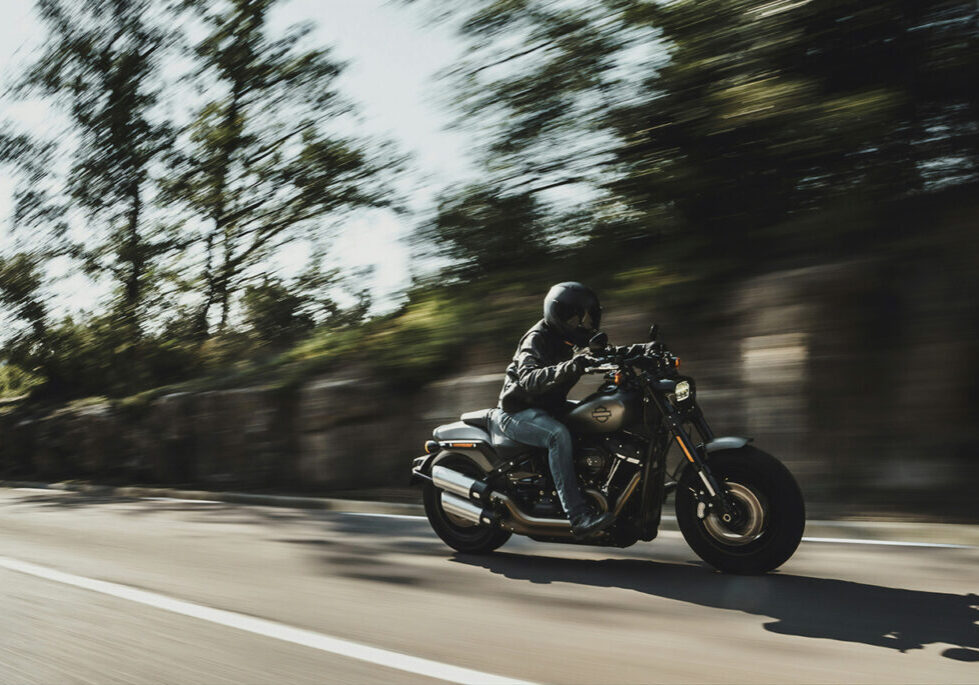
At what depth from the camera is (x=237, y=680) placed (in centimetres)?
357

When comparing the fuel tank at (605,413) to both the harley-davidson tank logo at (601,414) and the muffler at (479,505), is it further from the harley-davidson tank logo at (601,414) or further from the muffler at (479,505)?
the muffler at (479,505)

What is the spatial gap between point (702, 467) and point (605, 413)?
67cm

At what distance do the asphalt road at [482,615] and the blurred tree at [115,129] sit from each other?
1371 centimetres

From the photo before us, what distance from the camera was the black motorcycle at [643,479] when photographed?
4.82 metres

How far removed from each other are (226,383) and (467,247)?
5.53 metres

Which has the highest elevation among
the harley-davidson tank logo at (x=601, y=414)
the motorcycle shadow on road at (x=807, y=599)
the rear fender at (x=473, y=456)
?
the harley-davidson tank logo at (x=601, y=414)

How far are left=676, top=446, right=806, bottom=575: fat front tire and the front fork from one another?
4 cm

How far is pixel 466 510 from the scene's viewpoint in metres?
6.02

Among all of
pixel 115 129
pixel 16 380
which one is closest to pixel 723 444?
pixel 115 129

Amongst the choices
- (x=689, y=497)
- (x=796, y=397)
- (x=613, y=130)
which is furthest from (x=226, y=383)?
(x=689, y=497)

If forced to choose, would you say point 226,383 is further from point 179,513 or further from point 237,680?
point 237,680

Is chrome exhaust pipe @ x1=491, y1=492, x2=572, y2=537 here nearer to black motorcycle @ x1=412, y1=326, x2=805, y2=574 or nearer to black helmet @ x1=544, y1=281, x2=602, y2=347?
black motorcycle @ x1=412, y1=326, x2=805, y2=574

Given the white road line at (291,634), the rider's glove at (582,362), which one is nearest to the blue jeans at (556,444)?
the rider's glove at (582,362)

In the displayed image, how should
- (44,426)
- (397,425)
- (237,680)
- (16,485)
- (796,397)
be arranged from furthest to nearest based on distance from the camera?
1. (44,426)
2. (16,485)
3. (397,425)
4. (796,397)
5. (237,680)
